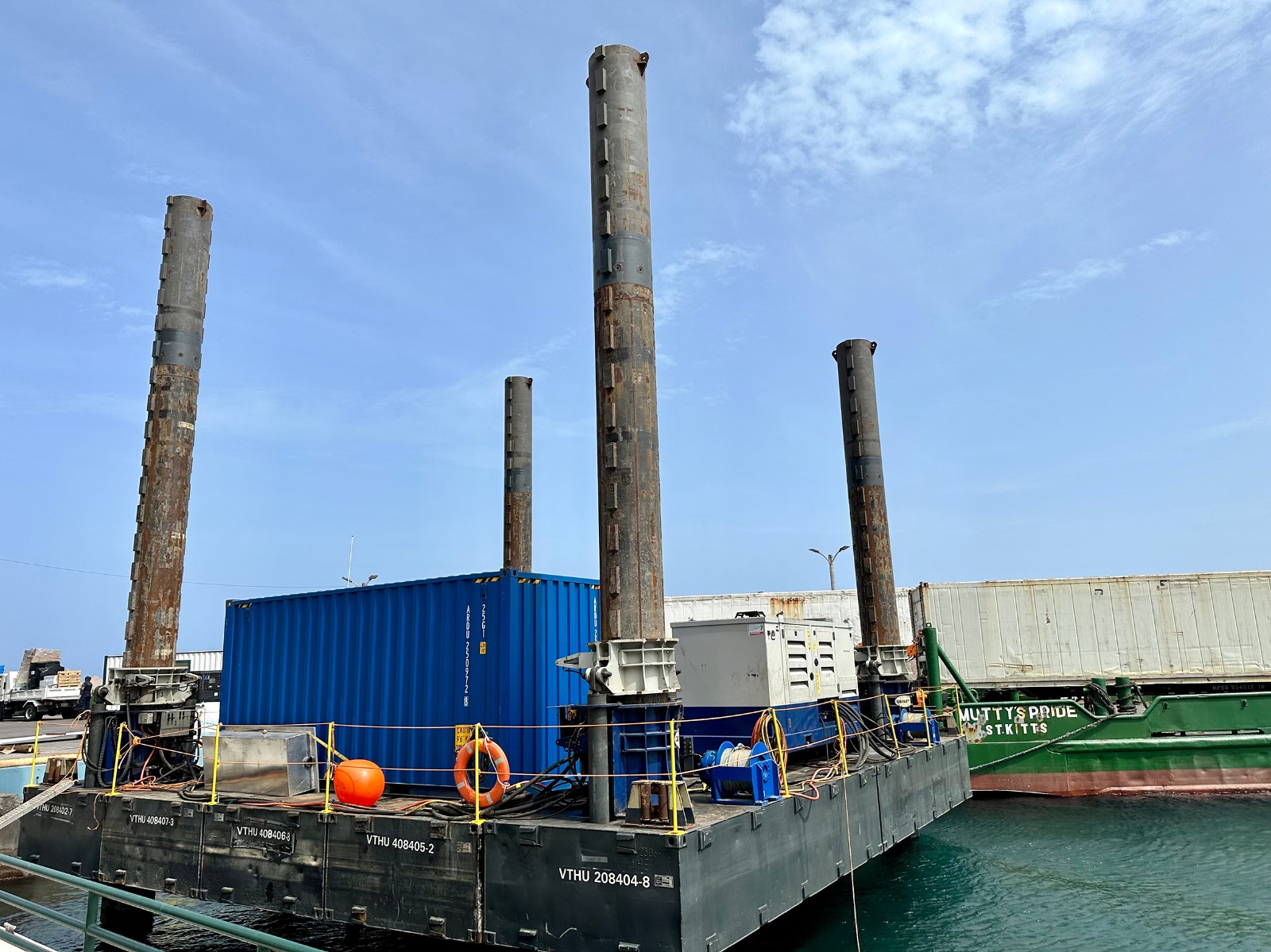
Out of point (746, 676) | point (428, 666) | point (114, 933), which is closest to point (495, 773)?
point (428, 666)

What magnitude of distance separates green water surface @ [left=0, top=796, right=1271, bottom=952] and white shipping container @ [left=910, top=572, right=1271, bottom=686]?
7.39 metres

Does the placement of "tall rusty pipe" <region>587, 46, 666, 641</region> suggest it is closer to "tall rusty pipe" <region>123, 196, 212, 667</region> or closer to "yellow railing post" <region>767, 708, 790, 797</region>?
"yellow railing post" <region>767, 708, 790, 797</region>

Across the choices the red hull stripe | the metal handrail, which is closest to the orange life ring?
the metal handrail

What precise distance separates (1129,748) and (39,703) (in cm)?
5088

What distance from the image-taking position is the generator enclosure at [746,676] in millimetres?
12555

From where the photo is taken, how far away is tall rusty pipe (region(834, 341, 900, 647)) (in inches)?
701

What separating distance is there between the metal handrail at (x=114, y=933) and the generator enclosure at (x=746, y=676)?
7245 mm

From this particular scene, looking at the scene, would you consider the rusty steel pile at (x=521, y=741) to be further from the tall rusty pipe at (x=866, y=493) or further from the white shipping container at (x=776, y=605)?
the white shipping container at (x=776, y=605)

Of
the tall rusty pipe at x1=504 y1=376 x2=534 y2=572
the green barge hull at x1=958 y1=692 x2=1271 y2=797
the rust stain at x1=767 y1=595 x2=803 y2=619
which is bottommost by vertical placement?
the green barge hull at x1=958 y1=692 x2=1271 y2=797

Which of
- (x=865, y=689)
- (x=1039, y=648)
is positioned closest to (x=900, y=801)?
(x=865, y=689)

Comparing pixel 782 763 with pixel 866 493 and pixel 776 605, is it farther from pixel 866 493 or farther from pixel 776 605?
pixel 776 605

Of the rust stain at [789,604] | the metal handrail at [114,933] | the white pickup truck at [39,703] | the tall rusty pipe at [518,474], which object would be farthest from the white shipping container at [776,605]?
the white pickup truck at [39,703]

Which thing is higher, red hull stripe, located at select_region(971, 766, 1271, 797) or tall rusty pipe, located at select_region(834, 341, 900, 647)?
tall rusty pipe, located at select_region(834, 341, 900, 647)

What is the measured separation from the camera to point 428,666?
13.1 metres
